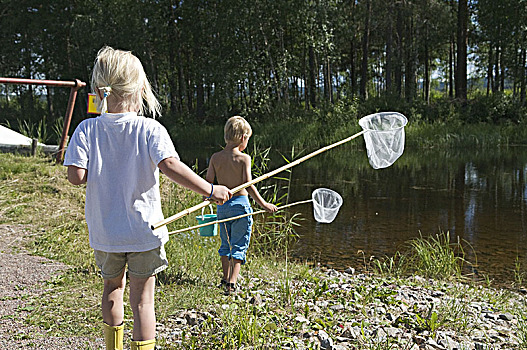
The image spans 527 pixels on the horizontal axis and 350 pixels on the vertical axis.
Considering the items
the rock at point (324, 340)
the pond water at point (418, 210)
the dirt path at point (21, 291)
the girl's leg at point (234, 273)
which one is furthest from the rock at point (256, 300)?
the pond water at point (418, 210)

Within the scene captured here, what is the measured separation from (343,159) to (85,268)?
14.0 metres

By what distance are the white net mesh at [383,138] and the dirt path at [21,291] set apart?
225 centimetres

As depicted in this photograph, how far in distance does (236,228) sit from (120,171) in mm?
2025

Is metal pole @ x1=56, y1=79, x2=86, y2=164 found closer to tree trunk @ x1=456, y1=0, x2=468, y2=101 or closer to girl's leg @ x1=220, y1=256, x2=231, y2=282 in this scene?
girl's leg @ x1=220, y1=256, x2=231, y2=282

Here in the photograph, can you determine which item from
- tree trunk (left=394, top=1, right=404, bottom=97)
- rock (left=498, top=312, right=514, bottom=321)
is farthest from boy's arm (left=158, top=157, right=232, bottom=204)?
tree trunk (left=394, top=1, right=404, bottom=97)

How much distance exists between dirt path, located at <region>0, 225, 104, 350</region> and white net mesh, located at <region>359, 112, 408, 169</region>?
225 centimetres

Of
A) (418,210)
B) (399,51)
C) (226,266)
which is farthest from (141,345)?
(399,51)

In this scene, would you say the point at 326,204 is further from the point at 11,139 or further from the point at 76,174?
the point at 11,139

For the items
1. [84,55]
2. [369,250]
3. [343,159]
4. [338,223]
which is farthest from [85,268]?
[84,55]

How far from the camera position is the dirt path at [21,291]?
3035 mm

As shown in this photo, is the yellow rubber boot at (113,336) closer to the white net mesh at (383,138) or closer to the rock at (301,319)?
the rock at (301,319)

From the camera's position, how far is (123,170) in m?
2.51

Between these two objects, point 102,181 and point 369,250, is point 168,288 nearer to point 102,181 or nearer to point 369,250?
point 102,181

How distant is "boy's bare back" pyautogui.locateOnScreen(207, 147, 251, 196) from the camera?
4.31 m
